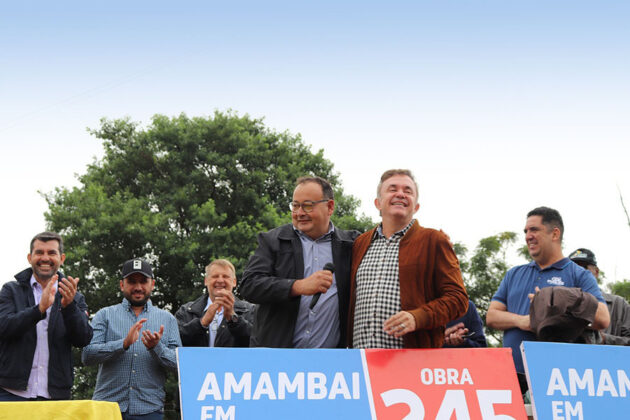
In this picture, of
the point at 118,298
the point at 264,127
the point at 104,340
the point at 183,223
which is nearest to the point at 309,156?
the point at 264,127

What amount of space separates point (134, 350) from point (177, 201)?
48.5ft

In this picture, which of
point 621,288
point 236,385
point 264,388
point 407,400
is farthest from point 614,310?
point 621,288

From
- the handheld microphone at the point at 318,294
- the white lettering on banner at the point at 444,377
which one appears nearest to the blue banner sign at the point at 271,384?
the handheld microphone at the point at 318,294

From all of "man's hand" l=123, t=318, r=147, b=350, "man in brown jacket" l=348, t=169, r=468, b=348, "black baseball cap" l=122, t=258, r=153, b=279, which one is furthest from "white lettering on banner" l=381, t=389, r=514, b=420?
"black baseball cap" l=122, t=258, r=153, b=279

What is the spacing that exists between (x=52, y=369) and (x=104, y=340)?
626 mm

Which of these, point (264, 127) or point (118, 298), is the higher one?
point (264, 127)

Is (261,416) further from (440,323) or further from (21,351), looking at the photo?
(21,351)

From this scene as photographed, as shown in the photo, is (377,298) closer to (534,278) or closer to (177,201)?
(534,278)

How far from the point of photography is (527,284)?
5.02m

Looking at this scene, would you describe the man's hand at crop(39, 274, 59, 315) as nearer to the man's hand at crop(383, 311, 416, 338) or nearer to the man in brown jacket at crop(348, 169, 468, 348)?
A: the man in brown jacket at crop(348, 169, 468, 348)

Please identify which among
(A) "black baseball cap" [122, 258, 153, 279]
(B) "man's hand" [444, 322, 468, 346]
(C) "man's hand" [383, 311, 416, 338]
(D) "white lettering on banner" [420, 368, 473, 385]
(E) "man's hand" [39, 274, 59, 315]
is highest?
(A) "black baseball cap" [122, 258, 153, 279]

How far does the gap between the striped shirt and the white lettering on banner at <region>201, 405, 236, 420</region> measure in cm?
190

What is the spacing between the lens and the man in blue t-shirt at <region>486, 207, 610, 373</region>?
480 centimetres

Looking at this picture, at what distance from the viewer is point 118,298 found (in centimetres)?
1867
